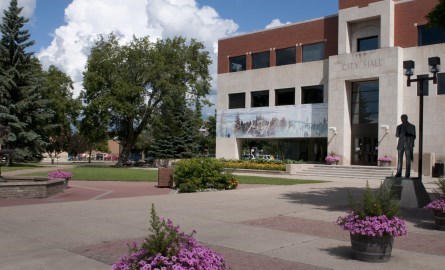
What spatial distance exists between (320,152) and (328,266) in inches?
1539

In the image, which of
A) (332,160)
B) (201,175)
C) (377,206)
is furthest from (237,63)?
(377,206)

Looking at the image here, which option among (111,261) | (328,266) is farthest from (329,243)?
(111,261)

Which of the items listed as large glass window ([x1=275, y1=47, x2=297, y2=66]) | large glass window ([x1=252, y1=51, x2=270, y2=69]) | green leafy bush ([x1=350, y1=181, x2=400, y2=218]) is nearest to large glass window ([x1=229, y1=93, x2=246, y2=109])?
large glass window ([x1=252, y1=51, x2=270, y2=69])

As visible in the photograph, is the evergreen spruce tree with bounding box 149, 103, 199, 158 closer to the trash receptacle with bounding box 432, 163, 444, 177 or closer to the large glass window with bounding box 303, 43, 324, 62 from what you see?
the large glass window with bounding box 303, 43, 324, 62

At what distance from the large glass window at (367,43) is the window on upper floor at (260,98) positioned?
1004cm

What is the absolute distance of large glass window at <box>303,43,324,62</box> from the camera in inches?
1623

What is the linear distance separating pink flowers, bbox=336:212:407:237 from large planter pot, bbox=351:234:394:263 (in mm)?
124

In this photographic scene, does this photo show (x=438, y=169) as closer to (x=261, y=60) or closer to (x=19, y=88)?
(x=261, y=60)

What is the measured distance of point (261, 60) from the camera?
45.9 meters

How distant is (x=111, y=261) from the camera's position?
6.95m

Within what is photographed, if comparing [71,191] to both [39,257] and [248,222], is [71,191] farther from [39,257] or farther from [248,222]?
[39,257]

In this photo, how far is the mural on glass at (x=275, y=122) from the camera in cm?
4059

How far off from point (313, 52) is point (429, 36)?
10.1 m

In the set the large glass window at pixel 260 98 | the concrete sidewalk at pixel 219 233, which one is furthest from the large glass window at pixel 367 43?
the concrete sidewalk at pixel 219 233
